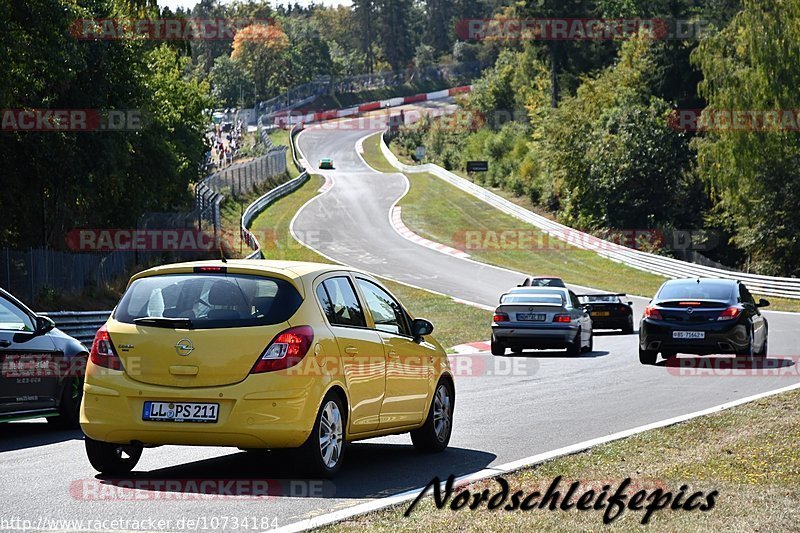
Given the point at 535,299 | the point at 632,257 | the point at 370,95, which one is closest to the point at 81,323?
the point at 535,299

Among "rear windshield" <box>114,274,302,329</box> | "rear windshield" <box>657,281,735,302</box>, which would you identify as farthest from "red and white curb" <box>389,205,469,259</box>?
"rear windshield" <box>114,274,302,329</box>

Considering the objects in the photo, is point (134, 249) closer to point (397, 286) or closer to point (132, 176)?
point (132, 176)

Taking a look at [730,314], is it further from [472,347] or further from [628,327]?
[628,327]

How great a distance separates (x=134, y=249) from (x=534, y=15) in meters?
58.3

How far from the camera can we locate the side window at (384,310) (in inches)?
406

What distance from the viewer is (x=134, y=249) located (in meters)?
37.7

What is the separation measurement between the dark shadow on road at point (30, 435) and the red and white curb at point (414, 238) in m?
44.7

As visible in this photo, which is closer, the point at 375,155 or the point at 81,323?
the point at 81,323

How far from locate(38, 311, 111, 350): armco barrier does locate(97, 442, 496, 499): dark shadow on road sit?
10032 millimetres

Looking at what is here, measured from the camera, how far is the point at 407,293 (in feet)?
147

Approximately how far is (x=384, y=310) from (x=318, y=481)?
212 cm

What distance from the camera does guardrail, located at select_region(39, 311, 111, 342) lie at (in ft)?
66.2

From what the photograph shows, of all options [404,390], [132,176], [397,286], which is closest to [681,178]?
[397,286]

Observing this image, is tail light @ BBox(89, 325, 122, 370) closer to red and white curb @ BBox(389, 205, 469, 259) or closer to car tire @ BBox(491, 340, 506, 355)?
car tire @ BBox(491, 340, 506, 355)
